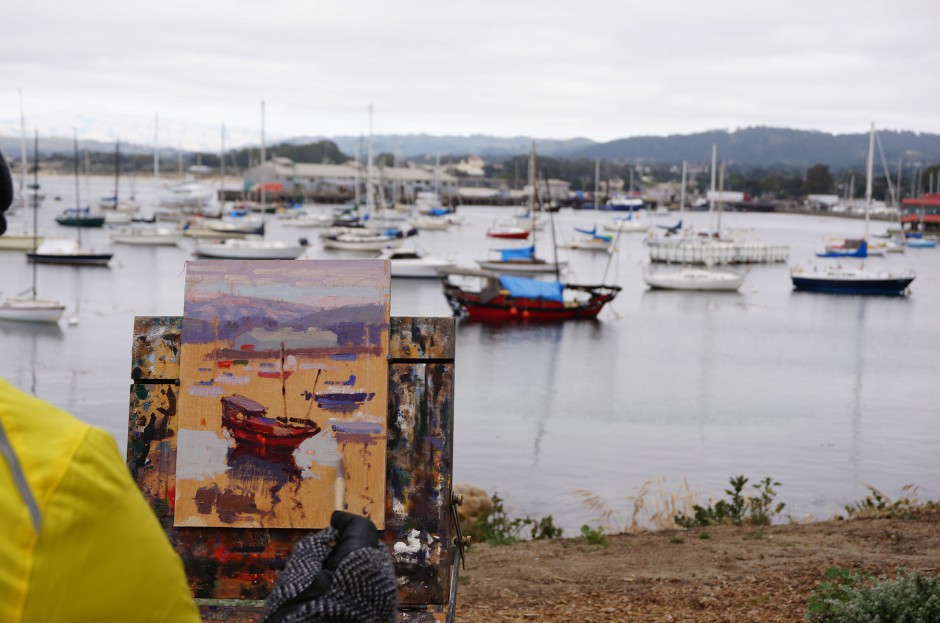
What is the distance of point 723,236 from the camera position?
91.3m

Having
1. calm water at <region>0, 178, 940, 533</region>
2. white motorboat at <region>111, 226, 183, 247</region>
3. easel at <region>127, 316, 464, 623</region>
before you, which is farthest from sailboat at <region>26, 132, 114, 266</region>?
easel at <region>127, 316, 464, 623</region>

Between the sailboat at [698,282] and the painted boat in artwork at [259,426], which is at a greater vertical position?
the painted boat in artwork at [259,426]

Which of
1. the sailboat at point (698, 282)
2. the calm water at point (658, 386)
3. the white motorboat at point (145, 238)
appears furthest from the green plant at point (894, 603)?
the white motorboat at point (145, 238)

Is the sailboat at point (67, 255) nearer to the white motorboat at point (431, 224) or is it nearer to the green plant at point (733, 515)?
the green plant at point (733, 515)

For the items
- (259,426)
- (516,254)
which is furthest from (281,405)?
(516,254)

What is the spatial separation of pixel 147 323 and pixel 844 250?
82.4 metres

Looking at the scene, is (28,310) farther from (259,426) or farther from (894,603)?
(894,603)

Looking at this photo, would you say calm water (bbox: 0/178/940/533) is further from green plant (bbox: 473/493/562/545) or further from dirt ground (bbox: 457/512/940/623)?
dirt ground (bbox: 457/512/940/623)

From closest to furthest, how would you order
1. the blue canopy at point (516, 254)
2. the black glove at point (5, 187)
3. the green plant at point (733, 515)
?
the black glove at point (5, 187) → the green plant at point (733, 515) → the blue canopy at point (516, 254)

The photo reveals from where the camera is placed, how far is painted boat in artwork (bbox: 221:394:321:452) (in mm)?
4461

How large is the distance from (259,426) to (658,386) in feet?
86.7

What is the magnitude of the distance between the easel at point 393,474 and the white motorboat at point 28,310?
114ft

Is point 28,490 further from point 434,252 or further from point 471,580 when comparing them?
point 434,252

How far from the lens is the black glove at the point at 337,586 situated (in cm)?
252
